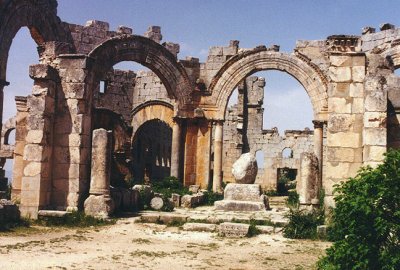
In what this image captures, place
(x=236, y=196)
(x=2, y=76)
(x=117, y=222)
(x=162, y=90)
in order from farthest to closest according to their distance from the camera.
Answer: (x=162, y=90) → (x=2, y=76) → (x=236, y=196) → (x=117, y=222)

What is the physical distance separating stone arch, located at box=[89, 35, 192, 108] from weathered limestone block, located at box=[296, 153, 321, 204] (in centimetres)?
830

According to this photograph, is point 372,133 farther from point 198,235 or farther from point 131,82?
point 131,82

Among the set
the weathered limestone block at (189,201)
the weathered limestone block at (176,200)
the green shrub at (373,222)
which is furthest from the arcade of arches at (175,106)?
the green shrub at (373,222)

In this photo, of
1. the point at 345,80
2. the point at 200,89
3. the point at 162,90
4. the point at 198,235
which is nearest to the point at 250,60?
the point at 200,89

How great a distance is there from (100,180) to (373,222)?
27.9 ft

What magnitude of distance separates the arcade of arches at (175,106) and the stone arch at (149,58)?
0.15 ft

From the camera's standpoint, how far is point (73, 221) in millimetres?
11625

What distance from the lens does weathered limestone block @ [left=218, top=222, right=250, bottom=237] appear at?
34.3 feet

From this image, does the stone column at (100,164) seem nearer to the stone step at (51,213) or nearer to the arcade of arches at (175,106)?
the arcade of arches at (175,106)

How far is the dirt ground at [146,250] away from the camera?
24.4 ft

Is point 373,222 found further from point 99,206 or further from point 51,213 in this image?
point 51,213

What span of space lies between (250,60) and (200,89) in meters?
2.45

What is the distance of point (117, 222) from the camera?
38.7 feet

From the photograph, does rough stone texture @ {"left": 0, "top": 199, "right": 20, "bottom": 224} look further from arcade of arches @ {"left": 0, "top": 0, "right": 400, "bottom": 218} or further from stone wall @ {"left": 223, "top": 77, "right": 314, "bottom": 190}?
stone wall @ {"left": 223, "top": 77, "right": 314, "bottom": 190}
